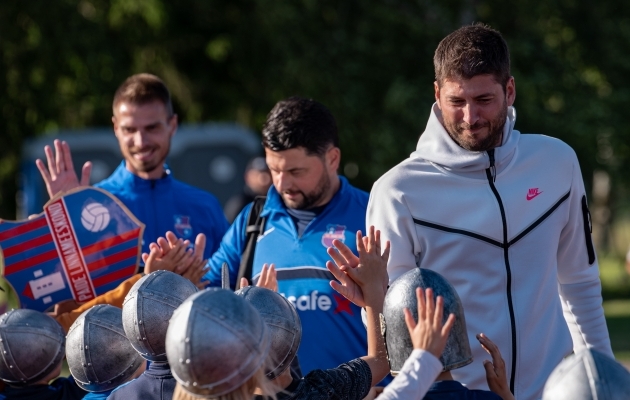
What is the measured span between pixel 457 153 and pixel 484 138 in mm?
134

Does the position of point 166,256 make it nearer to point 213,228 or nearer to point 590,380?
point 213,228

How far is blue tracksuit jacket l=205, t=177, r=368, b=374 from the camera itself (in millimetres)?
5383

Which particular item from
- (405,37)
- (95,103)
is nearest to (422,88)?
(405,37)

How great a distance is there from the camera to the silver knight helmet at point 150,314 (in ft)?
13.3

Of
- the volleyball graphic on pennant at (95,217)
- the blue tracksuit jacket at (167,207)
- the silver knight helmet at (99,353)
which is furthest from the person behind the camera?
the blue tracksuit jacket at (167,207)

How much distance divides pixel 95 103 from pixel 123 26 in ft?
4.67

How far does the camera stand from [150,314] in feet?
13.3

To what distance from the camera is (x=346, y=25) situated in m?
14.7

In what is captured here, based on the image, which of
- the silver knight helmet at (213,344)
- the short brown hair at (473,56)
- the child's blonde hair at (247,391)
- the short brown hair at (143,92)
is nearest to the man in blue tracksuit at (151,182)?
the short brown hair at (143,92)

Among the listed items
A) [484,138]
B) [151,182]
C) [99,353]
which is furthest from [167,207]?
[484,138]

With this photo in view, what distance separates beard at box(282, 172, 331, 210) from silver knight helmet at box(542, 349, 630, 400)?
278 centimetres

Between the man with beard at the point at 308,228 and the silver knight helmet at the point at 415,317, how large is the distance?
1.58 m

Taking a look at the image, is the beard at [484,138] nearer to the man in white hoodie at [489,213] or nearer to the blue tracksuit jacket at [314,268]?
the man in white hoodie at [489,213]

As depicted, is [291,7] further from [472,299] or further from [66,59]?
[472,299]
